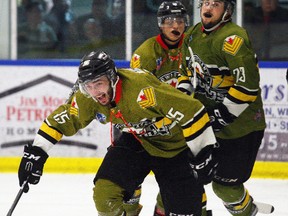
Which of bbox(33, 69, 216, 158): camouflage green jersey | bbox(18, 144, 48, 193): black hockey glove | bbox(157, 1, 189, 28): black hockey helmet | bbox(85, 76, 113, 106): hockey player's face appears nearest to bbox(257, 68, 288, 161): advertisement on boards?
bbox(157, 1, 189, 28): black hockey helmet

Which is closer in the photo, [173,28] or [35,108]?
[173,28]

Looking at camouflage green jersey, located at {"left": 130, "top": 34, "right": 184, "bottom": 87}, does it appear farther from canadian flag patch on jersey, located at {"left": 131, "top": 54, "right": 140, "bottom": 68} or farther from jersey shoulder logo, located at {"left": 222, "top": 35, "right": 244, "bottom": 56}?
jersey shoulder logo, located at {"left": 222, "top": 35, "right": 244, "bottom": 56}

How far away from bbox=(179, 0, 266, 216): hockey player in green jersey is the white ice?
789 mm

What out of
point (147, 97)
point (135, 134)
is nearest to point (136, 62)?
point (135, 134)

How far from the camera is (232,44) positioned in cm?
399

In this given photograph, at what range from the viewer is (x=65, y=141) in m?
6.34

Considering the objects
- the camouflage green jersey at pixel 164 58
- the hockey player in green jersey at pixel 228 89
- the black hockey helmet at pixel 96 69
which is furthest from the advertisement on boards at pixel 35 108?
the black hockey helmet at pixel 96 69

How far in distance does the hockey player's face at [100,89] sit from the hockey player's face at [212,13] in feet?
2.71

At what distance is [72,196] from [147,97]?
7.07 ft

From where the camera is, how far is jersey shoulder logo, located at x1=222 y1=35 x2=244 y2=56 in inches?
157

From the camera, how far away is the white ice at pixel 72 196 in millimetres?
5059

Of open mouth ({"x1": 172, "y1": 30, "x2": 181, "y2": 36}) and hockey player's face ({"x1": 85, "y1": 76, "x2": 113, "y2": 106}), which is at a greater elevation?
open mouth ({"x1": 172, "y1": 30, "x2": 181, "y2": 36})

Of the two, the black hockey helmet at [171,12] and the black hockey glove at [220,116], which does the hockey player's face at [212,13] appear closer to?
the black hockey glove at [220,116]

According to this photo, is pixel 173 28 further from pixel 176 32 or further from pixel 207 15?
pixel 207 15
